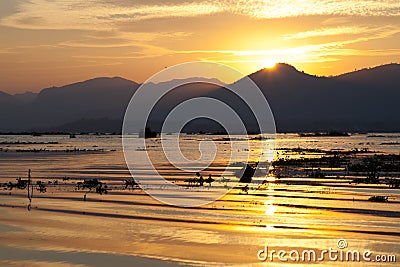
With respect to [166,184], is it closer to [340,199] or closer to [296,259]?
[340,199]

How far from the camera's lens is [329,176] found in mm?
44656

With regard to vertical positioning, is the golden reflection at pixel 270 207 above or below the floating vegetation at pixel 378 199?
below

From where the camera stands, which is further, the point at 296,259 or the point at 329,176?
the point at 329,176

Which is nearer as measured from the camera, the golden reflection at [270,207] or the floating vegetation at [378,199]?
the golden reflection at [270,207]

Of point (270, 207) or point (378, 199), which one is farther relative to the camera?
point (378, 199)

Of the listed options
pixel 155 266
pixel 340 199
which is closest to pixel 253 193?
pixel 340 199

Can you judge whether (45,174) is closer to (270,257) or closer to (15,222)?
(15,222)

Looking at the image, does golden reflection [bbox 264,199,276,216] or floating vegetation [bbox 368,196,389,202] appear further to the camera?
floating vegetation [bbox 368,196,389,202]

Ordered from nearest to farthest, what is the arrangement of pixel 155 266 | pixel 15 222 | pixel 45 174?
pixel 155 266 < pixel 15 222 < pixel 45 174

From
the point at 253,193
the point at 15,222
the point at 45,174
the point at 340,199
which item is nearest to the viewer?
the point at 15,222

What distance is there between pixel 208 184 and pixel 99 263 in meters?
21.0

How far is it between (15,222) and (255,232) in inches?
377

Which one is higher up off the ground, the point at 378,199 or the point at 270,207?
the point at 378,199

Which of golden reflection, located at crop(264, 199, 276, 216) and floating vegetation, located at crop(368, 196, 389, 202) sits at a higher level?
floating vegetation, located at crop(368, 196, 389, 202)
